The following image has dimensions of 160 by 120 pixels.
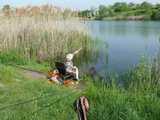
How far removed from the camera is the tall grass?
14.3m

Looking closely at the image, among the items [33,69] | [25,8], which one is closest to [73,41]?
[25,8]

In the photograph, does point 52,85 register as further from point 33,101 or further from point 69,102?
point 33,101

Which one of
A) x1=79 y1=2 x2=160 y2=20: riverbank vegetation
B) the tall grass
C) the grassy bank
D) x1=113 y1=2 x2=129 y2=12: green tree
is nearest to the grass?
the grassy bank

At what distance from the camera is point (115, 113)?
19.3ft

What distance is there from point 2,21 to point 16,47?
107 centimetres

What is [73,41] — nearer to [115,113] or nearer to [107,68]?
[107,68]

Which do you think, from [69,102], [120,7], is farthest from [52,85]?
[120,7]

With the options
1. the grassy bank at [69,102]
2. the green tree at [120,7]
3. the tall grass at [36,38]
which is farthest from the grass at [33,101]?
the green tree at [120,7]

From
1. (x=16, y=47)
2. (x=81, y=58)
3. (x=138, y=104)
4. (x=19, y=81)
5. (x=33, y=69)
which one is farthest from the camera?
(x=81, y=58)

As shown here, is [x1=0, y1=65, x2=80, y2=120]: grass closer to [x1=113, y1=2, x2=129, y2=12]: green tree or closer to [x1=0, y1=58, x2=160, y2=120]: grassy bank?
[x1=0, y1=58, x2=160, y2=120]: grassy bank

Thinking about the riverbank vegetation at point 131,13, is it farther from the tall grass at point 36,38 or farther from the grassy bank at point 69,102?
the grassy bank at point 69,102

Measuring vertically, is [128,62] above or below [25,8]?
below

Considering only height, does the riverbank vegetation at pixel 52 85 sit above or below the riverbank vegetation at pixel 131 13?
above

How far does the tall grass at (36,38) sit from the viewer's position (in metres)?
14.3
